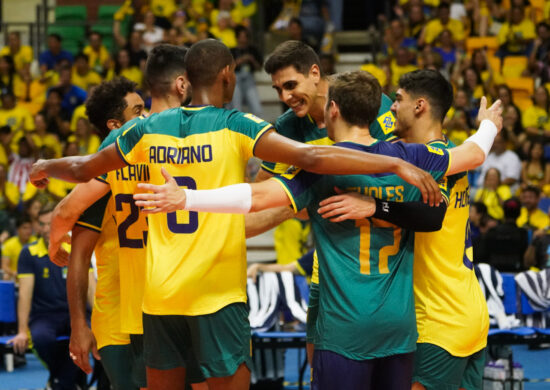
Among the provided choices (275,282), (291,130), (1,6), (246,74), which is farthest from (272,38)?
(291,130)

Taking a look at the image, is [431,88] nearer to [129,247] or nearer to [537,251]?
[129,247]

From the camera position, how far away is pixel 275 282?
8.80 meters

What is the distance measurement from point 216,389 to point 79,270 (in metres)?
1.14

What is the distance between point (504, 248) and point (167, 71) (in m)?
7.48

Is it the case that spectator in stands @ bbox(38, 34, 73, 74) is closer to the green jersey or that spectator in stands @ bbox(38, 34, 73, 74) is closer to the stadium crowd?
the stadium crowd

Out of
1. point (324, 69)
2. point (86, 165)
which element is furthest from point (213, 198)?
point (324, 69)

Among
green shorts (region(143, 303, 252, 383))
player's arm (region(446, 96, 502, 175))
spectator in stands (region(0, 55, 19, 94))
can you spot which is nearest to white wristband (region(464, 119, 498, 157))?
player's arm (region(446, 96, 502, 175))

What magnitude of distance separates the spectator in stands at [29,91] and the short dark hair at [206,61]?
12440 mm

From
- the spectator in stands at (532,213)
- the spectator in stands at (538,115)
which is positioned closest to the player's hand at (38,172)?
the spectator in stands at (532,213)

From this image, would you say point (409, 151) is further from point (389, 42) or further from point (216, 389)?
point (389, 42)

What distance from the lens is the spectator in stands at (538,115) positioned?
14195 mm

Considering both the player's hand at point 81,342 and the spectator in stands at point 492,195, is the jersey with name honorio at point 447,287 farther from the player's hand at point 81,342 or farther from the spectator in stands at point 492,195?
the spectator in stands at point 492,195

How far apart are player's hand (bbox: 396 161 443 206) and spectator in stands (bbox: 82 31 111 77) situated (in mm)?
13163

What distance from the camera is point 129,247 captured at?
450cm
